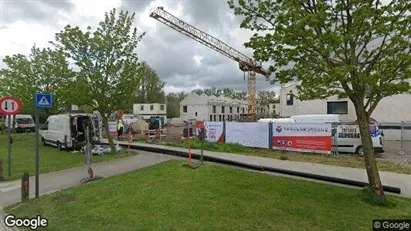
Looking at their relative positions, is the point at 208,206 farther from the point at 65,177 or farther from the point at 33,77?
the point at 33,77

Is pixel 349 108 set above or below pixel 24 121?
above

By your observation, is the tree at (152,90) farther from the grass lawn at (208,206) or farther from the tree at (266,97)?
the grass lawn at (208,206)

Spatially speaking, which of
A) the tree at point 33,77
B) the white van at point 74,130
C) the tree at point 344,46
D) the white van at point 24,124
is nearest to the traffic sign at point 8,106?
the white van at point 74,130

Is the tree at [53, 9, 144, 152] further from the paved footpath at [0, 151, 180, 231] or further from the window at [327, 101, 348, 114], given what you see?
the window at [327, 101, 348, 114]

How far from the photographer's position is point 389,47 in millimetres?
6582

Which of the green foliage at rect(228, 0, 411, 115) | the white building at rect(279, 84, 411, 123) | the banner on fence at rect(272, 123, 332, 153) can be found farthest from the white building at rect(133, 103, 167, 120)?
the green foliage at rect(228, 0, 411, 115)

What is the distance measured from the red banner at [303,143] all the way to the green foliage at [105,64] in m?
8.83

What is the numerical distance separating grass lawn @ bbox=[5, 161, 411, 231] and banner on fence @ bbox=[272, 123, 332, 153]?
7181mm

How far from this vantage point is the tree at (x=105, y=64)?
A: 1509cm

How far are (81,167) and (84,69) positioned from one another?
559cm

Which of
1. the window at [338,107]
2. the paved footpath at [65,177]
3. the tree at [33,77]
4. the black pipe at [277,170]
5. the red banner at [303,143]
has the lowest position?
the paved footpath at [65,177]

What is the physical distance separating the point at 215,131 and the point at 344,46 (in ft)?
45.7

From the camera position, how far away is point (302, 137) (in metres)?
15.8

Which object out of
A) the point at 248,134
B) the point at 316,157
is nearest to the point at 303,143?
the point at 316,157
